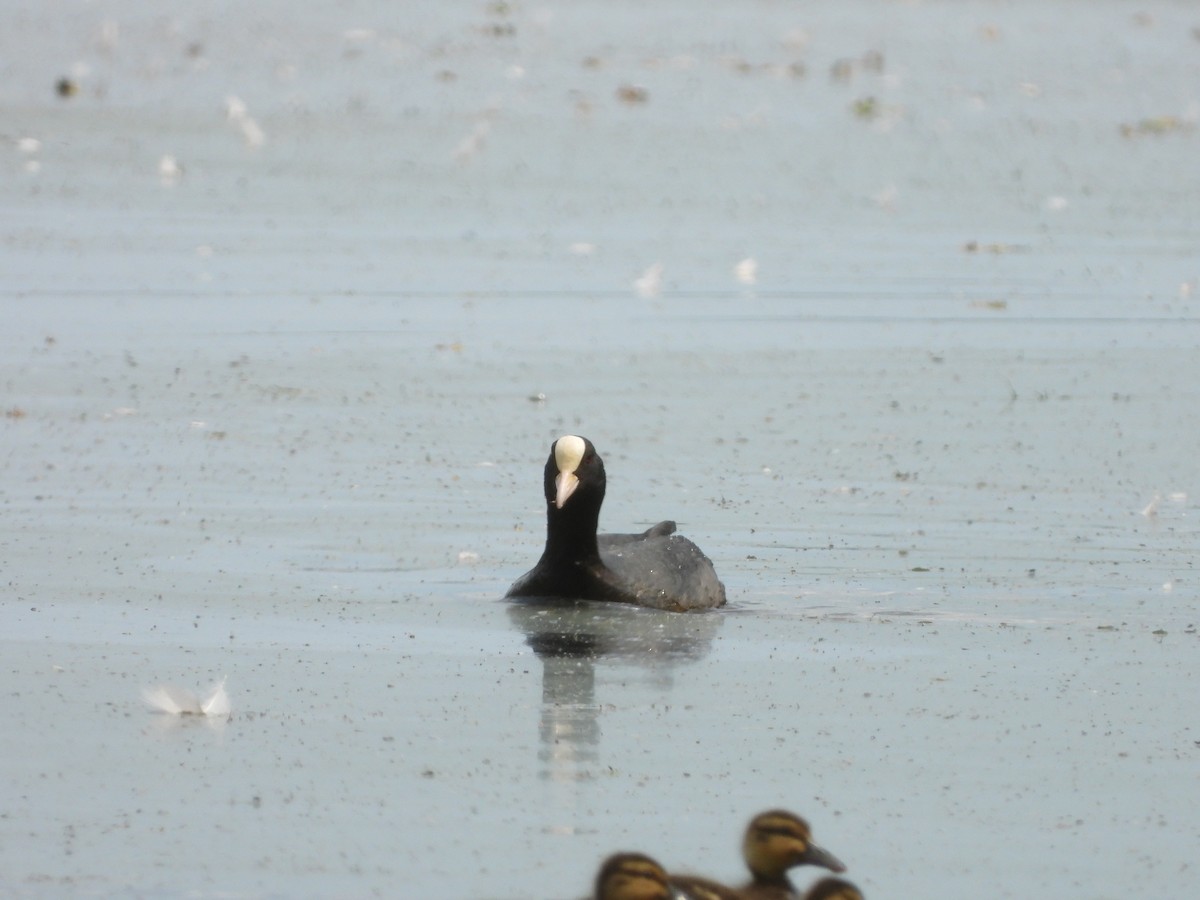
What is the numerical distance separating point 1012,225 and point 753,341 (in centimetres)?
528

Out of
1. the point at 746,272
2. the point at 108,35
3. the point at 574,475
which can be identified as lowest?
the point at 574,475

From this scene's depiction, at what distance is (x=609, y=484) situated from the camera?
11.8 m

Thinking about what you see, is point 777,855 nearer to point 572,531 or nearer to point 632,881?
point 632,881

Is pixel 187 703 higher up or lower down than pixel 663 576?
lower down

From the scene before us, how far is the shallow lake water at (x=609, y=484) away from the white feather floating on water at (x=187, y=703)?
8 centimetres

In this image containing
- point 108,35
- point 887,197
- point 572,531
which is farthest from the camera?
point 108,35

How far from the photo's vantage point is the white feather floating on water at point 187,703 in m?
7.54

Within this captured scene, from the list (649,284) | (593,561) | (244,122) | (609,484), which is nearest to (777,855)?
(593,561)

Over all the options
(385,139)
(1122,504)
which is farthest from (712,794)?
(385,139)

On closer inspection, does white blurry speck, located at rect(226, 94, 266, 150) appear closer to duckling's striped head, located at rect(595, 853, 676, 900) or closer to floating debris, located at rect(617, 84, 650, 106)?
floating debris, located at rect(617, 84, 650, 106)

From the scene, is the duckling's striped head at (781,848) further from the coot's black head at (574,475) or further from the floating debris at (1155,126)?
the floating debris at (1155,126)

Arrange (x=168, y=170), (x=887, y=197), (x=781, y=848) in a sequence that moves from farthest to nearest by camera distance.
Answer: (x=168, y=170)
(x=887, y=197)
(x=781, y=848)

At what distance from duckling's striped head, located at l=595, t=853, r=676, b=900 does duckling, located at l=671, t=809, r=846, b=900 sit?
1.22ft

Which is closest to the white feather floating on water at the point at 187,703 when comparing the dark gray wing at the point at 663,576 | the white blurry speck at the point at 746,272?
the dark gray wing at the point at 663,576
